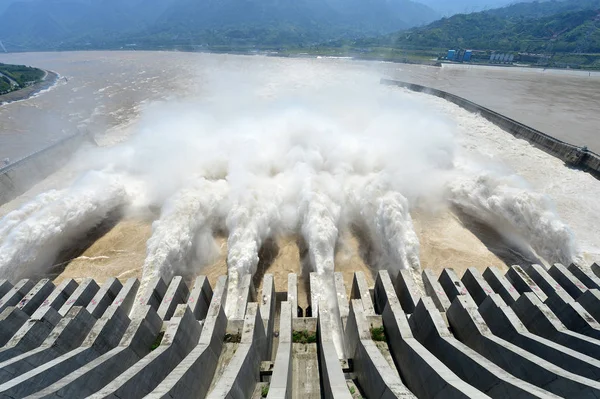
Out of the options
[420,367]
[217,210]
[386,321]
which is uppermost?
[420,367]

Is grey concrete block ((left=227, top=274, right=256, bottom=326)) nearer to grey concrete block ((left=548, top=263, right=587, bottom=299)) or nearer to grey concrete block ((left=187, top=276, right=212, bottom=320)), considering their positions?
grey concrete block ((left=187, top=276, right=212, bottom=320))

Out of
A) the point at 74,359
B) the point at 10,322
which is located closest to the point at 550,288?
the point at 74,359

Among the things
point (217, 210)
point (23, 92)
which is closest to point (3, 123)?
point (23, 92)

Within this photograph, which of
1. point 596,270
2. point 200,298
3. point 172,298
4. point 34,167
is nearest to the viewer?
point 172,298

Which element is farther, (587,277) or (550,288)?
(587,277)

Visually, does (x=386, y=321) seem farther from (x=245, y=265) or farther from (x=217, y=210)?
(x=217, y=210)

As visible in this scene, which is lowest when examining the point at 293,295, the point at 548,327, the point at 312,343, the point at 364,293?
the point at 312,343

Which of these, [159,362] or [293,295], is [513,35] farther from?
[159,362]
